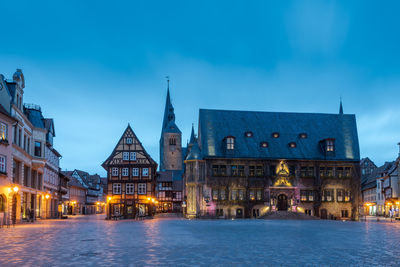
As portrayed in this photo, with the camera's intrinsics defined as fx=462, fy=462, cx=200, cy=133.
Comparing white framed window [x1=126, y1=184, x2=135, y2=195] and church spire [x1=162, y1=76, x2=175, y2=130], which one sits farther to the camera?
church spire [x1=162, y1=76, x2=175, y2=130]

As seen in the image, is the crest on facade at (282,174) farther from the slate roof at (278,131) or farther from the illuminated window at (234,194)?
the illuminated window at (234,194)

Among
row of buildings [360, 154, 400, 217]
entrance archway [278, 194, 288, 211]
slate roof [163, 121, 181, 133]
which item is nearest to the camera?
entrance archway [278, 194, 288, 211]

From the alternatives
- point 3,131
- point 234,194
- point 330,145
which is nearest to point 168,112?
point 330,145

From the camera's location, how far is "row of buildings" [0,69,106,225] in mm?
39438

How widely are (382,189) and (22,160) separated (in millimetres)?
75079

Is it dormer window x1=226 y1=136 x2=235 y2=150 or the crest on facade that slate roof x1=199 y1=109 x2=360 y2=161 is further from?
the crest on facade

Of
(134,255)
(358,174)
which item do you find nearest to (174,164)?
(358,174)

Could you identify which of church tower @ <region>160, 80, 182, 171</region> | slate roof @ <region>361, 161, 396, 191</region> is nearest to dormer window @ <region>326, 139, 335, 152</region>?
slate roof @ <region>361, 161, 396, 191</region>

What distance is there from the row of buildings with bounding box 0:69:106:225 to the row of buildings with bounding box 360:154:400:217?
5195 centimetres

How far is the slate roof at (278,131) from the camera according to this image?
6462 centimetres

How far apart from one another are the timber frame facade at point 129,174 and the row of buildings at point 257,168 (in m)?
0.15

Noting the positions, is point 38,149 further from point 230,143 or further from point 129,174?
point 230,143

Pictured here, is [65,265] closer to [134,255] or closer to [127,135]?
[134,255]

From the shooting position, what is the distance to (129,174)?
Answer: 70000 millimetres
